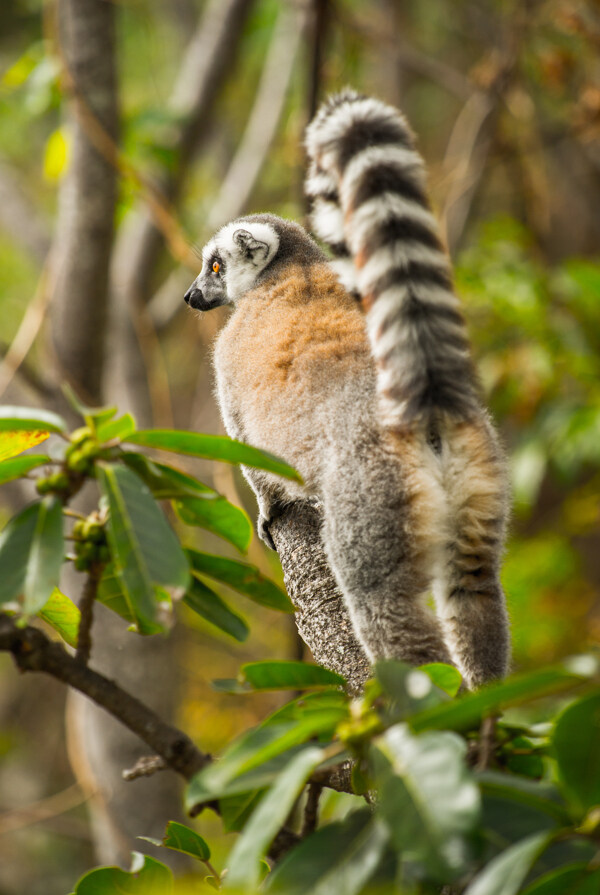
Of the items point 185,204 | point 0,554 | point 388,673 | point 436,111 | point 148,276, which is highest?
point 436,111

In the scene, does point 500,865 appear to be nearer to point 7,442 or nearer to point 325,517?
point 7,442

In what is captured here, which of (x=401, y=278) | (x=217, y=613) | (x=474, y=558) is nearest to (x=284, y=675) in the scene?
(x=217, y=613)

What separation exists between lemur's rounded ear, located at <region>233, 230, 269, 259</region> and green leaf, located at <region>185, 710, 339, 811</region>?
2201mm

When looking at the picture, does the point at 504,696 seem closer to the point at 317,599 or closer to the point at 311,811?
the point at 311,811

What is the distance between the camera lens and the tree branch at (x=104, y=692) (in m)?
1.00

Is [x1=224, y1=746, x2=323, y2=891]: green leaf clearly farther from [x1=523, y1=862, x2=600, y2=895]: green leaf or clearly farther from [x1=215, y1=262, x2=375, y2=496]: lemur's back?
[x1=215, y1=262, x2=375, y2=496]: lemur's back

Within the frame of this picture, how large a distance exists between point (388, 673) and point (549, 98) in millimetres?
8111

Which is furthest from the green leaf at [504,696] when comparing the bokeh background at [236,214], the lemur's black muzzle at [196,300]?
the lemur's black muzzle at [196,300]

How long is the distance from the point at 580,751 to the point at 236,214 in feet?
18.8

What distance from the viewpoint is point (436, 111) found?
400 inches

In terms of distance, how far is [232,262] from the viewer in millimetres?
2965

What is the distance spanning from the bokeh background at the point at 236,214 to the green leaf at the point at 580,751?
2046 millimetres

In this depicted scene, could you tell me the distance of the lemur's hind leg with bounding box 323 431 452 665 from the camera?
75.2 inches

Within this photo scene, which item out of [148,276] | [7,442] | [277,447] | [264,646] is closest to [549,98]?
[148,276]
